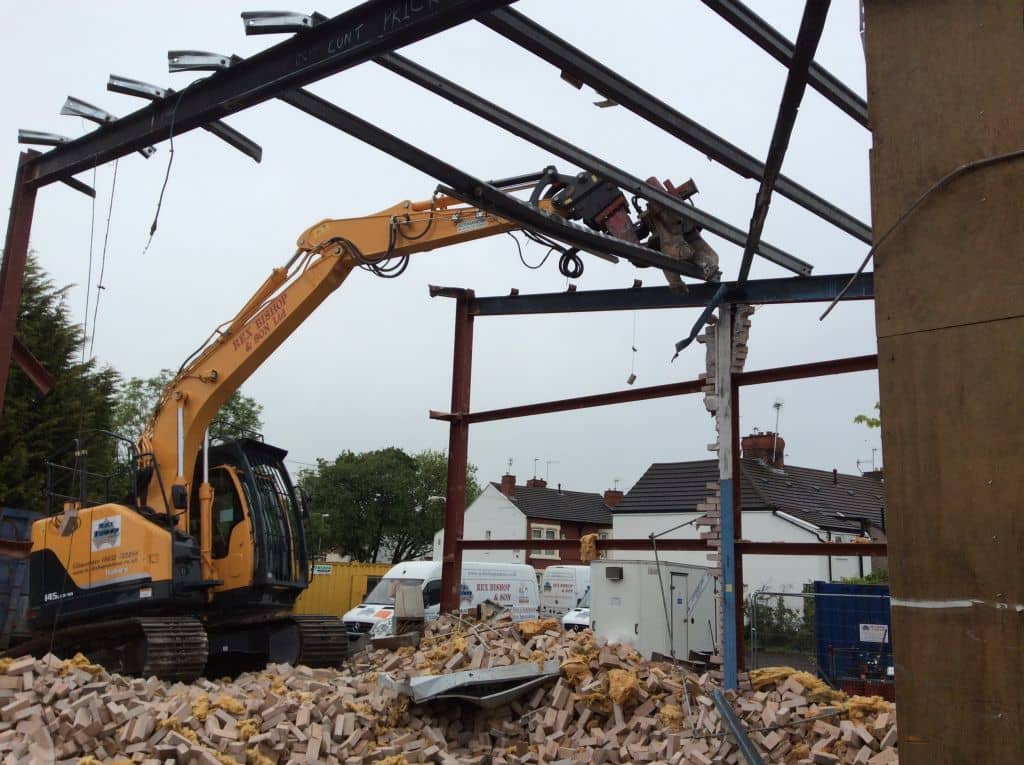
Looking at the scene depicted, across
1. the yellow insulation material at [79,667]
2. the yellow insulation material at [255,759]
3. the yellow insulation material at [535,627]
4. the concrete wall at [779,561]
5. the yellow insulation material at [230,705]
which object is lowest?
the yellow insulation material at [255,759]

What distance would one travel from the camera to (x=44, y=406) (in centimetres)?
2719

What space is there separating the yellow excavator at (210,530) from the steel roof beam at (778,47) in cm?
444

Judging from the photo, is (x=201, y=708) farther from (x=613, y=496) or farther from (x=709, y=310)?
(x=613, y=496)

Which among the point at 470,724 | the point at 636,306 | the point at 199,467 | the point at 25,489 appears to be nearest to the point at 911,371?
the point at 470,724

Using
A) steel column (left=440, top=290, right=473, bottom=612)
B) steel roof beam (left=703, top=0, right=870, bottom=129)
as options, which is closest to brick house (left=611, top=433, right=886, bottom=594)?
steel column (left=440, top=290, right=473, bottom=612)

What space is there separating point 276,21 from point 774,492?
28292 millimetres

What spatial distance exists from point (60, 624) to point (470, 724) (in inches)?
243

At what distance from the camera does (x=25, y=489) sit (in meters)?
25.7

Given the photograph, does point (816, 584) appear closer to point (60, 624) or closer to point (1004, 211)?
point (60, 624)

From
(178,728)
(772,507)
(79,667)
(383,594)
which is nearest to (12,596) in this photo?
(79,667)

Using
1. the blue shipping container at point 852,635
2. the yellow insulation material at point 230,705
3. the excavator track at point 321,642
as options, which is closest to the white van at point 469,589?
the excavator track at point 321,642

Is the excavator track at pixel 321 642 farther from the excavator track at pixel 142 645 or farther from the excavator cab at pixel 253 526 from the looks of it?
the excavator track at pixel 142 645

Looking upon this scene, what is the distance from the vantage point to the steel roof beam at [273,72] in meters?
5.05

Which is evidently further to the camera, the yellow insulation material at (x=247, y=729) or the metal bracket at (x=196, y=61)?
the yellow insulation material at (x=247, y=729)
